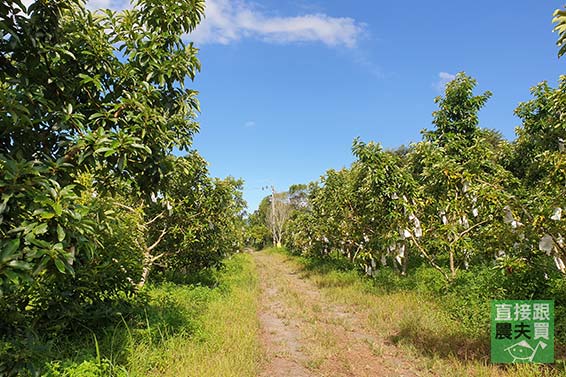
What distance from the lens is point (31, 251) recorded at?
2674 mm

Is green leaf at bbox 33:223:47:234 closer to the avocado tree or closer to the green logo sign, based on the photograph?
the avocado tree

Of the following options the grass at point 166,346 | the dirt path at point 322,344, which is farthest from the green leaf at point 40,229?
the dirt path at point 322,344

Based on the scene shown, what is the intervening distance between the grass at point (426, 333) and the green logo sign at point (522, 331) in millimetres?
163

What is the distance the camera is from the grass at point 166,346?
472 centimetres

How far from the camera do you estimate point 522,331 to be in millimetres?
5109

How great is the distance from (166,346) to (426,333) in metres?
5.21

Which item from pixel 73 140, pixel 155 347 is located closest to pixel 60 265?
pixel 73 140

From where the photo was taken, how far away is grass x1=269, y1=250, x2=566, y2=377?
17.7 ft

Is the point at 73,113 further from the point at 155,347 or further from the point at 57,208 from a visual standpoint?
the point at 155,347

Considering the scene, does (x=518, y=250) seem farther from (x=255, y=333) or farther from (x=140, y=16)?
(x=140, y=16)

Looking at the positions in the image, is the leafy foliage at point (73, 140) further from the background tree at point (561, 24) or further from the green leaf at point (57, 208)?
the background tree at point (561, 24)

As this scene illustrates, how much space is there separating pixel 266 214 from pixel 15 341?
60.1m

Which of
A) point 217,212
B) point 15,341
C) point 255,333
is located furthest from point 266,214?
point 15,341

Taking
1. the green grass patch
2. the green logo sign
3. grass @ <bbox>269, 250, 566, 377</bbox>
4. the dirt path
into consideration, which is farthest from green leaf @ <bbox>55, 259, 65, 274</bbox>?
grass @ <bbox>269, 250, 566, 377</bbox>
